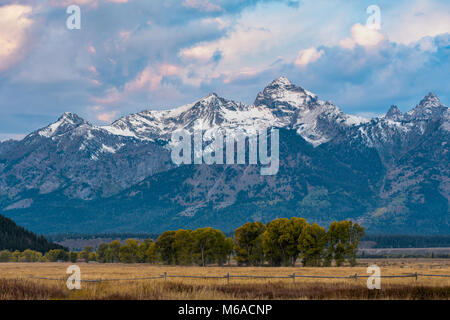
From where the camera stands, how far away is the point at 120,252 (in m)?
198

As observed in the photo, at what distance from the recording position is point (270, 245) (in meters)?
134

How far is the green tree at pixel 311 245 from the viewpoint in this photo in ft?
426

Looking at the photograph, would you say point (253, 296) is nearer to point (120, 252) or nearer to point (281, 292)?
point (281, 292)

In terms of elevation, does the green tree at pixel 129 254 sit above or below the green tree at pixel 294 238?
below

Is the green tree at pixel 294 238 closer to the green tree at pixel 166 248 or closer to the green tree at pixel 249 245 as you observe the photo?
the green tree at pixel 249 245

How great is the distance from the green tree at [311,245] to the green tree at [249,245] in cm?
1561

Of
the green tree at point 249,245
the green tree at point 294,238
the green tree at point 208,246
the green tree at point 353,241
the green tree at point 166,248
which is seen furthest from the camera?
the green tree at point 166,248

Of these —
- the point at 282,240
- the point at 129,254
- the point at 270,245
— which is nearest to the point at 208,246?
the point at 270,245

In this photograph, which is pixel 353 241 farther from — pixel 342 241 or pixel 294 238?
pixel 294 238

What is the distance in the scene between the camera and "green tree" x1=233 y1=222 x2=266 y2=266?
477 feet

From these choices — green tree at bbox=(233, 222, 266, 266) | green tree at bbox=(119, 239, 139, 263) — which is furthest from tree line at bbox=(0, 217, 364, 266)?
green tree at bbox=(119, 239, 139, 263)

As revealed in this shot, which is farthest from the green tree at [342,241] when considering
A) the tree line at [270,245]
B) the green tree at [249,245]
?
the green tree at [249,245]
